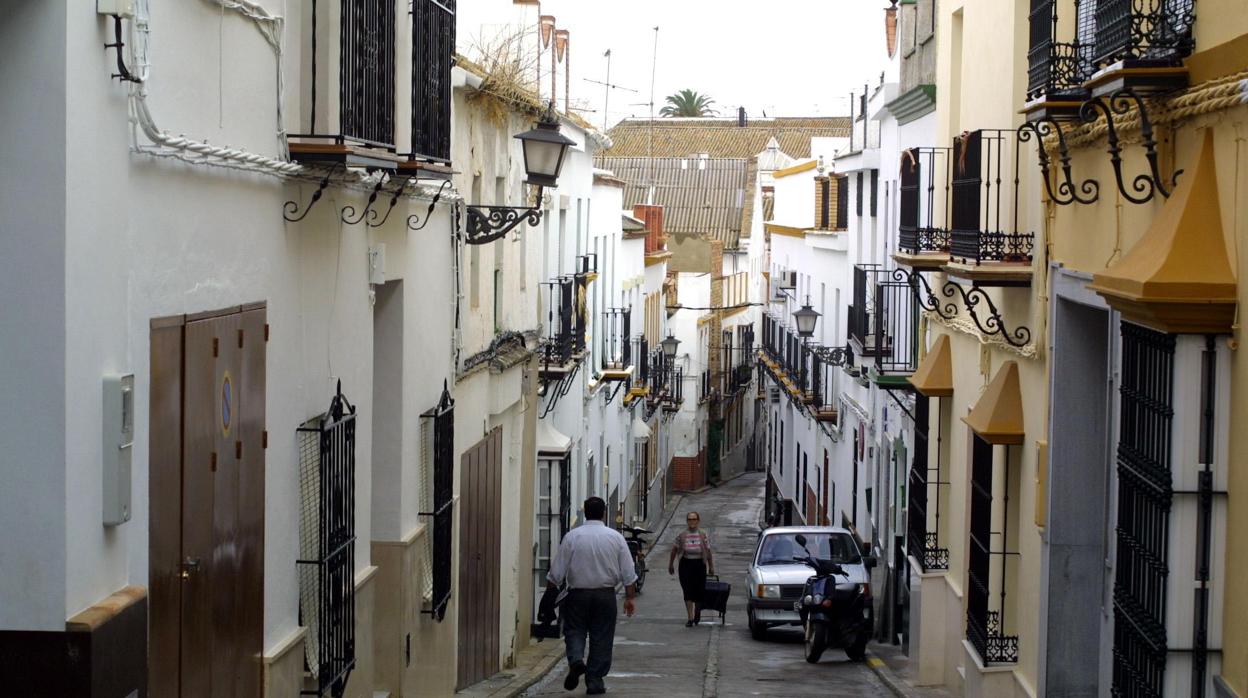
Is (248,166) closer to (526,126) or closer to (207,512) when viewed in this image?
(207,512)

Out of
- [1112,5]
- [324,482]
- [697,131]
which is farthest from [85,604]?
[697,131]

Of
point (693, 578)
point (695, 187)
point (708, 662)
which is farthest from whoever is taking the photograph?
point (695, 187)

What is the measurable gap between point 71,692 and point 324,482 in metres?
3.67

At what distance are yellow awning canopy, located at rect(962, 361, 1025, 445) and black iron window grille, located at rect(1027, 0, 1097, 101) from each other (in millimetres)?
2220

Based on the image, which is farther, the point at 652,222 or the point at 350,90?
the point at 652,222

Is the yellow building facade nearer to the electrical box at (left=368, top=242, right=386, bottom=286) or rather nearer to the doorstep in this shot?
the doorstep

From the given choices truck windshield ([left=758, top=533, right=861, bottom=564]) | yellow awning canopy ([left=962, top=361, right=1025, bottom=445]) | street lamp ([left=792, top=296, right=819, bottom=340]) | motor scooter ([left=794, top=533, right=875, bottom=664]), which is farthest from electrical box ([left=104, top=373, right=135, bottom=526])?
street lamp ([left=792, top=296, right=819, bottom=340])

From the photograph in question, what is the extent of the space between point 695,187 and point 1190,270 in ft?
183

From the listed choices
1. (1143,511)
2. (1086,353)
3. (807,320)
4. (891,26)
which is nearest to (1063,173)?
(1086,353)

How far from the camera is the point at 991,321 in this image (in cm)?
1167

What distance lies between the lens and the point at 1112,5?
742cm

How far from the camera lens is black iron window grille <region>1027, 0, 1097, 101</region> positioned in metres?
8.05

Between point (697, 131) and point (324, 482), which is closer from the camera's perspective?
point (324, 482)

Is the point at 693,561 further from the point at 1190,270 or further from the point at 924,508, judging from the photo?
the point at 1190,270
